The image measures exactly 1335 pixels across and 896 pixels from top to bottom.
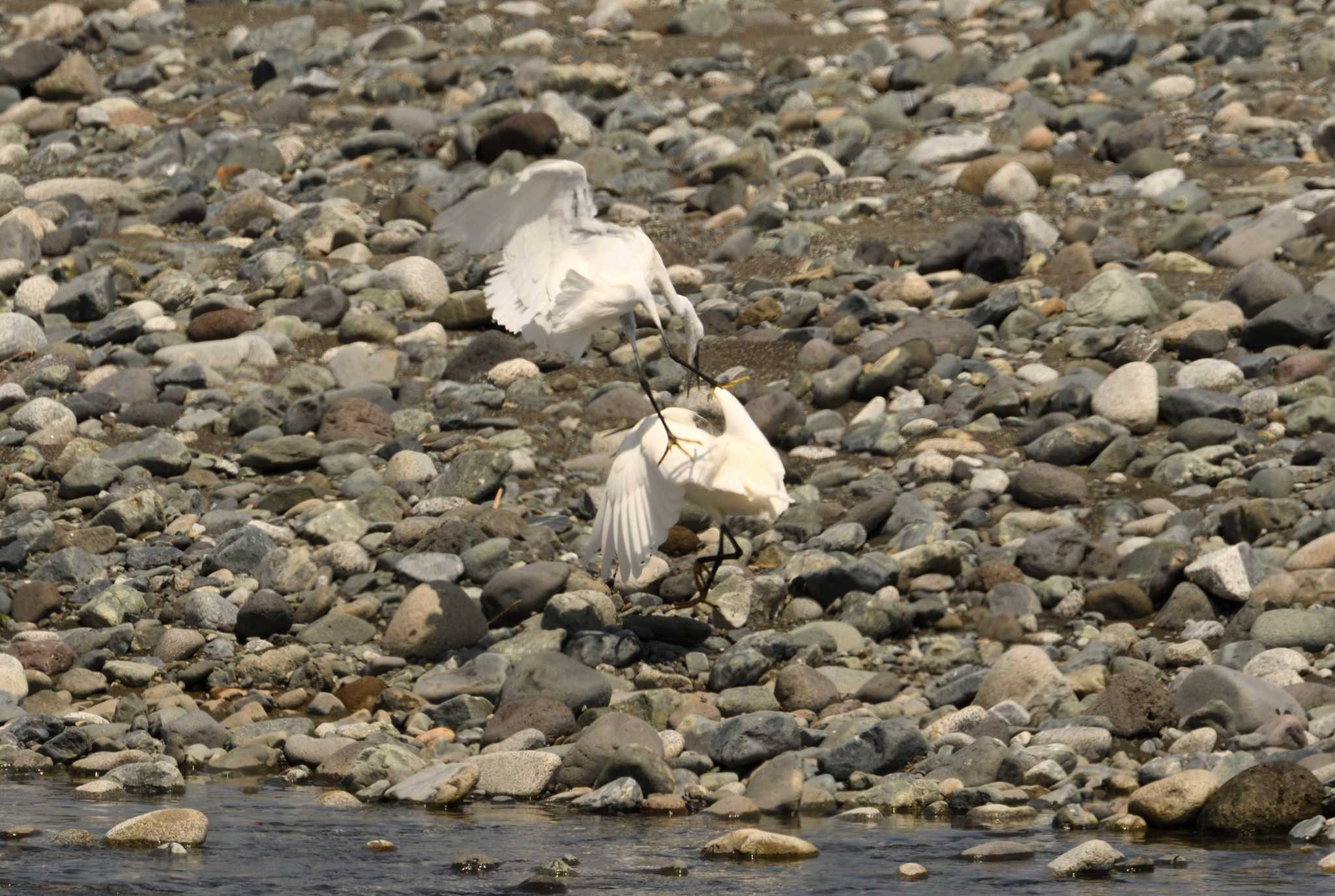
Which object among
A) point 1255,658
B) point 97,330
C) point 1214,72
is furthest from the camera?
point 1214,72

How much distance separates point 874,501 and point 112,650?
4008 millimetres

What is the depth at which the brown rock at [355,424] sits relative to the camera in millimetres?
11562

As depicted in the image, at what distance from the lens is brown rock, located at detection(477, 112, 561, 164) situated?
56.0 feet

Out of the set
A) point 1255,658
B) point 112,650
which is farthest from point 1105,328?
point 112,650

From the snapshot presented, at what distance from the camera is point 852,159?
17.1 meters

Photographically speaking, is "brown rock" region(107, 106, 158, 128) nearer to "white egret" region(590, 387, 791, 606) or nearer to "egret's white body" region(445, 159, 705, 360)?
"egret's white body" region(445, 159, 705, 360)

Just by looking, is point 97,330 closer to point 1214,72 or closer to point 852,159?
point 852,159

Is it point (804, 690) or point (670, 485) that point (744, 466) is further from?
point (804, 690)

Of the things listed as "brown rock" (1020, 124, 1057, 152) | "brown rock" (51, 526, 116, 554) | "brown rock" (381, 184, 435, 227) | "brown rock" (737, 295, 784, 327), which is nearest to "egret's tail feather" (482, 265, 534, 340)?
"brown rock" (51, 526, 116, 554)

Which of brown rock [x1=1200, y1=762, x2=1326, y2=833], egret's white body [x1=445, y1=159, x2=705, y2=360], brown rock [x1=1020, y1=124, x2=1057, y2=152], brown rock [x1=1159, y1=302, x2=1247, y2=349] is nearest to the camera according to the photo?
brown rock [x1=1200, y1=762, x2=1326, y2=833]

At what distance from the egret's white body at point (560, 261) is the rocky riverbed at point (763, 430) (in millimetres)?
952

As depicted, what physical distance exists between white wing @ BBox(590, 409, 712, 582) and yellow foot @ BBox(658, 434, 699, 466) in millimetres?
14

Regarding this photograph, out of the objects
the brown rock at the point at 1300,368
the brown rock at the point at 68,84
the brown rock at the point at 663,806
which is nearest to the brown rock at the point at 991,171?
the brown rock at the point at 1300,368

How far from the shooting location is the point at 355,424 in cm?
1162
